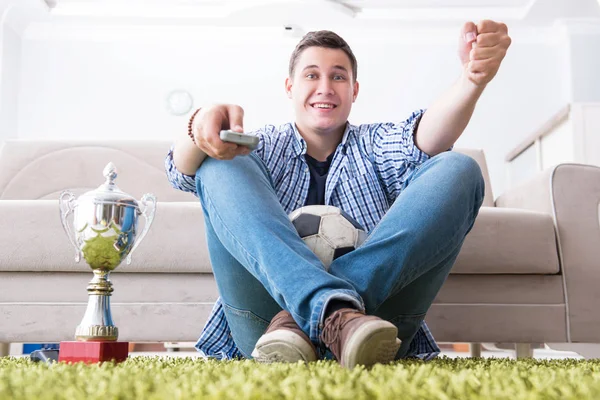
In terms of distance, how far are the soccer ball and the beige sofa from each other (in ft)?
2.53

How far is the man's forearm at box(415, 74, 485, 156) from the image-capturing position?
3.59 feet

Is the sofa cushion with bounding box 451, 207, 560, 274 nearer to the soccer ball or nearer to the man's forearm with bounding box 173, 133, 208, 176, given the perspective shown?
the soccer ball

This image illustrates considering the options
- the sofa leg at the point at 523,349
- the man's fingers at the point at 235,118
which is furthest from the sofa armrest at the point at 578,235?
the man's fingers at the point at 235,118

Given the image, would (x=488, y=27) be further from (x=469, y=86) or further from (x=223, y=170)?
(x=223, y=170)

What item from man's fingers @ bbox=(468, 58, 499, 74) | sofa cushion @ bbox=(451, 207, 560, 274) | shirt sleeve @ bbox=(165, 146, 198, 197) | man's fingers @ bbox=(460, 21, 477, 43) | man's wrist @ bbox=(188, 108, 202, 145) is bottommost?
sofa cushion @ bbox=(451, 207, 560, 274)

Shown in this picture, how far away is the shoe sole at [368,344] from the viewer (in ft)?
2.51

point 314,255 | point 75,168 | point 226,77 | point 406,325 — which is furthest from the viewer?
point 226,77

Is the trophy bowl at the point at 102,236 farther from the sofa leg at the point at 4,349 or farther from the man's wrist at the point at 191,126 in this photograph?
the sofa leg at the point at 4,349

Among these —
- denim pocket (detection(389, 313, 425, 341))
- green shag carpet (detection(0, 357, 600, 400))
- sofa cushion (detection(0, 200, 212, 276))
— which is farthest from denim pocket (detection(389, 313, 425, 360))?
sofa cushion (detection(0, 200, 212, 276))

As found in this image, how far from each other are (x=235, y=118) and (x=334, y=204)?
40cm

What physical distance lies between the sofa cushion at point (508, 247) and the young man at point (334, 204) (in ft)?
1.94

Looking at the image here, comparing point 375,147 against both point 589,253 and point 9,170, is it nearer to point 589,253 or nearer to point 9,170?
point 589,253

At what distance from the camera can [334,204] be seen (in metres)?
1.31

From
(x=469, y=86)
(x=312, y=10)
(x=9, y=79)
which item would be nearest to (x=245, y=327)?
(x=469, y=86)
